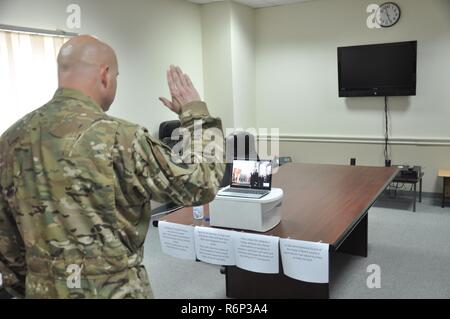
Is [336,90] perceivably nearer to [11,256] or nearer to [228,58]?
[228,58]

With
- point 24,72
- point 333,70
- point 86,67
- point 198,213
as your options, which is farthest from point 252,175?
point 333,70

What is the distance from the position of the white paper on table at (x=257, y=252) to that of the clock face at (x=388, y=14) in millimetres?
4121

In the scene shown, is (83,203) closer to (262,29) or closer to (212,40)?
(212,40)

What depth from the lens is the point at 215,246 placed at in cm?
218

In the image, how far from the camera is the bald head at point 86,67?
1.17m

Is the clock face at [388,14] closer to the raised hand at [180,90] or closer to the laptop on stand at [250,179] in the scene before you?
the laptop on stand at [250,179]

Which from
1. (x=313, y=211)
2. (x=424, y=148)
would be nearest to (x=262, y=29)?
(x=424, y=148)

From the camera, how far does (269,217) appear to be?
2.22 meters

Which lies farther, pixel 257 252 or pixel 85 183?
pixel 257 252

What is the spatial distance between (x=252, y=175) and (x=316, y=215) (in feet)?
1.41

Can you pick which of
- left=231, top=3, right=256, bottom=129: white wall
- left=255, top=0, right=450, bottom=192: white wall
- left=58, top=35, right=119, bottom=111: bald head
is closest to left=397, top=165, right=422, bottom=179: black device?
left=255, top=0, right=450, bottom=192: white wall

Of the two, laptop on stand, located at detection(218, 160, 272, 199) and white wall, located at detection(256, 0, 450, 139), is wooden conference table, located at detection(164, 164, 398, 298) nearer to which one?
laptop on stand, located at detection(218, 160, 272, 199)

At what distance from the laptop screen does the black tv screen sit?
3.42 m

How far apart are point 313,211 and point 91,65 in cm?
169
